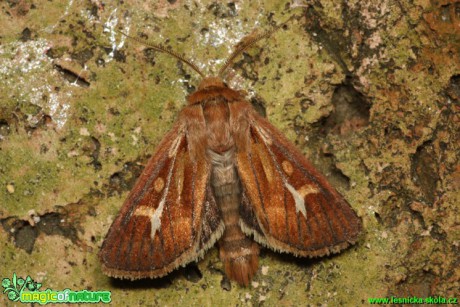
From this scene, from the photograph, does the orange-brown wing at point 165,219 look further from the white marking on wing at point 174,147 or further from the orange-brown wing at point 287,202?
the orange-brown wing at point 287,202

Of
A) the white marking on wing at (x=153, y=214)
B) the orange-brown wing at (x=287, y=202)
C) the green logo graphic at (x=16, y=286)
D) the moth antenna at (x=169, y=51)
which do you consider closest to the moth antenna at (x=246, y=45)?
the moth antenna at (x=169, y=51)

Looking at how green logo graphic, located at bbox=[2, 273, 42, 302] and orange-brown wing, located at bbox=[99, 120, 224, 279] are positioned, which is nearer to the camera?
orange-brown wing, located at bbox=[99, 120, 224, 279]

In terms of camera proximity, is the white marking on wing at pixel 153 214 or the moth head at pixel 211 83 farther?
the moth head at pixel 211 83

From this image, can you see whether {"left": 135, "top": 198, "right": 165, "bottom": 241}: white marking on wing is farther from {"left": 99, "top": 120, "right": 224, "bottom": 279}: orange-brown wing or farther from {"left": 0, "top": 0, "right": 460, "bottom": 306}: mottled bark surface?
{"left": 0, "top": 0, "right": 460, "bottom": 306}: mottled bark surface

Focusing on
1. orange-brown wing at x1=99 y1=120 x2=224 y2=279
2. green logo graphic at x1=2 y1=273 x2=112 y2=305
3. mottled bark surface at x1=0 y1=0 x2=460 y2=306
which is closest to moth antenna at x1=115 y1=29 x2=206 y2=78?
mottled bark surface at x1=0 y1=0 x2=460 y2=306

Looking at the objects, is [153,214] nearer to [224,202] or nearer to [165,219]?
[165,219]

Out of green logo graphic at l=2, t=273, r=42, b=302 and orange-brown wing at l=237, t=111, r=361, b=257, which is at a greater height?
orange-brown wing at l=237, t=111, r=361, b=257
